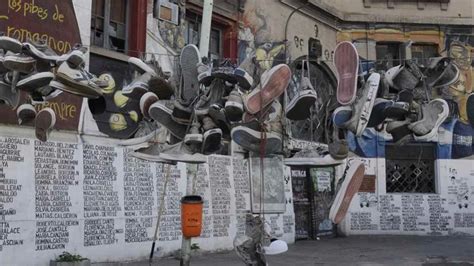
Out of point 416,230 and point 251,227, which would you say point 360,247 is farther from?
point 251,227

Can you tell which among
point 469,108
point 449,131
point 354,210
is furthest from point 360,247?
point 469,108

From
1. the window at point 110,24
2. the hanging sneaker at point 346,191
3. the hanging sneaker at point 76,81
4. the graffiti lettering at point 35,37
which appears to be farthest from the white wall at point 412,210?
the hanging sneaker at point 76,81

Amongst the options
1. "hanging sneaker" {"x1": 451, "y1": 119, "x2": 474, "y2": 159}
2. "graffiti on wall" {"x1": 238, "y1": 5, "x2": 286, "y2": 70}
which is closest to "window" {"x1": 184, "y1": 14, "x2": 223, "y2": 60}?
→ "graffiti on wall" {"x1": 238, "y1": 5, "x2": 286, "y2": 70}

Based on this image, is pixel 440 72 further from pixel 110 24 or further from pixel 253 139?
pixel 110 24

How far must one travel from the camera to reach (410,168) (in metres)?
20.3

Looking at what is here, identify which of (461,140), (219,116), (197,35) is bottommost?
(219,116)

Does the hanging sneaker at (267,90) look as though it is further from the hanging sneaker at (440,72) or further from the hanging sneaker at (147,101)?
the hanging sneaker at (440,72)

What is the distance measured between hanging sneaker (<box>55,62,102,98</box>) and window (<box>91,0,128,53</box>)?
17.4 ft

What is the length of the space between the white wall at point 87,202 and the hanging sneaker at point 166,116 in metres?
1.70

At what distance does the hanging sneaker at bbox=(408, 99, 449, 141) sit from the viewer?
291 inches

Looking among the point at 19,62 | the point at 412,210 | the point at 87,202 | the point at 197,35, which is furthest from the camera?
the point at 412,210

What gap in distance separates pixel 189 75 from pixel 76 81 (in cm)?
155

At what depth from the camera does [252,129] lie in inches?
281

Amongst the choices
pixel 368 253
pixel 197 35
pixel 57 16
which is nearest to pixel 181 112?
pixel 57 16
